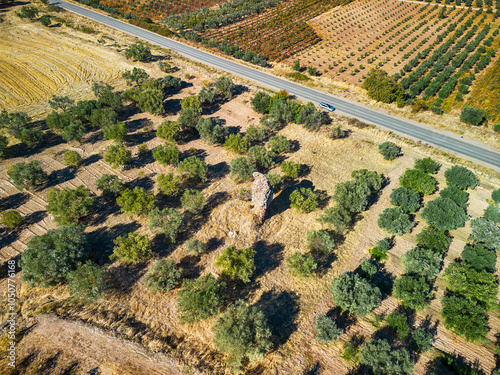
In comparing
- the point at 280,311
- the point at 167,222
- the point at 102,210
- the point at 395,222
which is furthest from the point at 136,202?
the point at 395,222

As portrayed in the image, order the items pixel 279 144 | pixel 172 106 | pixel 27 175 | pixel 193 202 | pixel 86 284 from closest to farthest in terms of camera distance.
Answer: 1. pixel 86 284
2. pixel 193 202
3. pixel 27 175
4. pixel 279 144
5. pixel 172 106

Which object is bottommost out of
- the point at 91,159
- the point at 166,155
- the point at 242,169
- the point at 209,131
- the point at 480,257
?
the point at 480,257

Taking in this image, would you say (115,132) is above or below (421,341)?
above

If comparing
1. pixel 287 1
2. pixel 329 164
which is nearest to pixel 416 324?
pixel 329 164

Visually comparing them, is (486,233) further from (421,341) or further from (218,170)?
(218,170)

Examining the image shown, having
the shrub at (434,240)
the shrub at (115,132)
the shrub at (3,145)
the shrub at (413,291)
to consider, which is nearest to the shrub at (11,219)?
the shrub at (3,145)

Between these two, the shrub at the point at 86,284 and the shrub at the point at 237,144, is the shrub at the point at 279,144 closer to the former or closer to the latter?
the shrub at the point at 237,144
